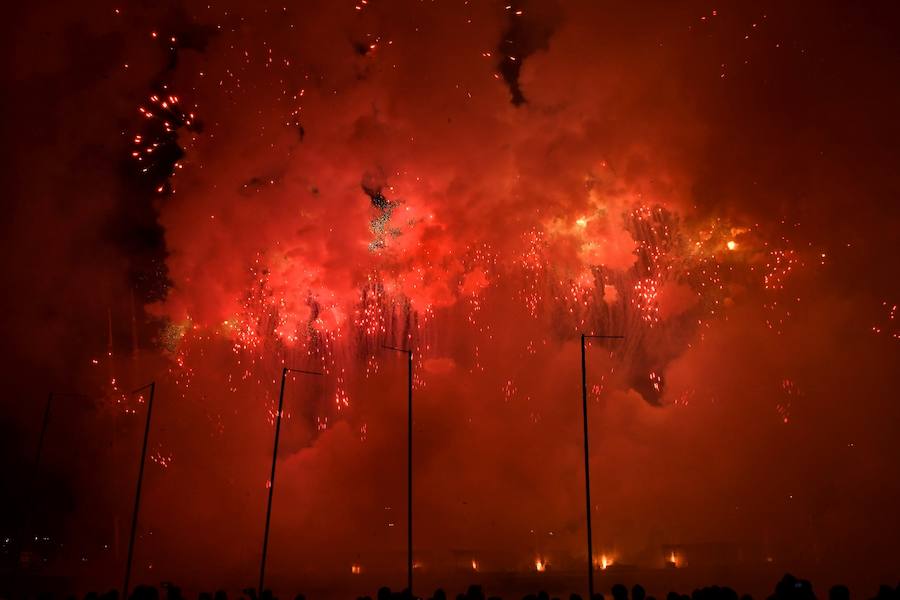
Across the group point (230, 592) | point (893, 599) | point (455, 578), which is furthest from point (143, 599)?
point (455, 578)

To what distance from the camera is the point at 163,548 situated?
140 feet

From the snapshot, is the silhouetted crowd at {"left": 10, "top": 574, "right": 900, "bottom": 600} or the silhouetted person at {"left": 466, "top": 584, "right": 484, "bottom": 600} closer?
the silhouetted crowd at {"left": 10, "top": 574, "right": 900, "bottom": 600}

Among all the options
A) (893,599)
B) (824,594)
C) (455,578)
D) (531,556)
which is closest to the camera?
(893,599)

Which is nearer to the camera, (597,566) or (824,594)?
(824,594)

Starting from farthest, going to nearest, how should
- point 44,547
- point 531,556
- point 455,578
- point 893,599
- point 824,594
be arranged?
point 44,547
point 531,556
point 455,578
point 824,594
point 893,599

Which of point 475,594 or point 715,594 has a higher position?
point 715,594

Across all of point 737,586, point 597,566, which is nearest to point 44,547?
point 597,566

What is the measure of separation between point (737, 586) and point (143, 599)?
1198 inches

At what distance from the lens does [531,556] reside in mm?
42562

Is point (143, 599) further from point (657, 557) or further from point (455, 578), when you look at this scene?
point (657, 557)

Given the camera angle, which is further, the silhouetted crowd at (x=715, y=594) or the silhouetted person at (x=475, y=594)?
the silhouetted person at (x=475, y=594)

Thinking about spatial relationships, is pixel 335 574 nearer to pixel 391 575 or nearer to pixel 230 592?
pixel 391 575

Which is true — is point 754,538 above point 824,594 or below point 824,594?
above

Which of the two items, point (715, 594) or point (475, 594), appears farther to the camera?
point (475, 594)
